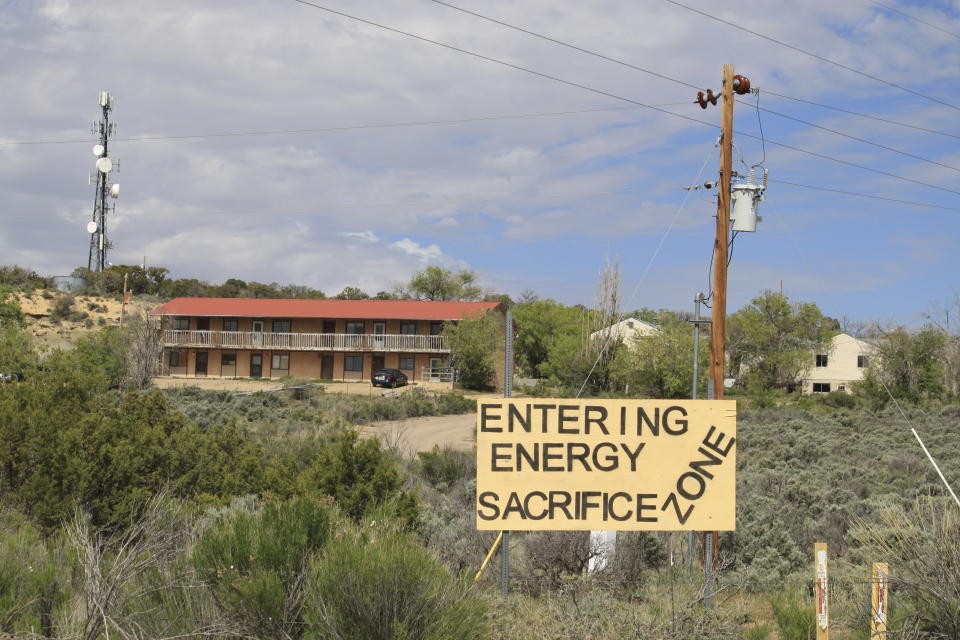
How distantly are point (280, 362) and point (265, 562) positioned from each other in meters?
58.9

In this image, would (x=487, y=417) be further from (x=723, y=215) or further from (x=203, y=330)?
(x=203, y=330)

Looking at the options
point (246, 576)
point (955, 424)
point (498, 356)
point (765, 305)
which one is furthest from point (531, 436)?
point (765, 305)

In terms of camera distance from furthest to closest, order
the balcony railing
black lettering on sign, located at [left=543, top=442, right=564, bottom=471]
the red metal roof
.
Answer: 1. the red metal roof
2. the balcony railing
3. black lettering on sign, located at [left=543, top=442, right=564, bottom=471]

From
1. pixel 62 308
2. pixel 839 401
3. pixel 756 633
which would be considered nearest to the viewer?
pixel 756 633

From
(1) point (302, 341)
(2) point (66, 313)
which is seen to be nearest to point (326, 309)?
(1) point (302, 341)

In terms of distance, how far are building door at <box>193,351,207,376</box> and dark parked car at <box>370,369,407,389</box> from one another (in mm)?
14073

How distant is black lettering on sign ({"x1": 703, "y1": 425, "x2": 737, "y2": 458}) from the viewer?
6.96 meters

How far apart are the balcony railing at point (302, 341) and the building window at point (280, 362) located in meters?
1.57

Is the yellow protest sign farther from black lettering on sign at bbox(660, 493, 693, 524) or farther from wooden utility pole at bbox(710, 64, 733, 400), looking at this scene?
wooden utility pole at bbox(710, 64, 733, 400)

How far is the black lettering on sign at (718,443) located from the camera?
696cm

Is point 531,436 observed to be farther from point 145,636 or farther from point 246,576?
point 145,636

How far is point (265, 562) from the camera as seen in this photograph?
6.06m

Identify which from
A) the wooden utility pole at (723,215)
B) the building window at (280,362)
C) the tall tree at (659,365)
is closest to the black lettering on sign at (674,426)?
the wooden utility pole at (723,215)

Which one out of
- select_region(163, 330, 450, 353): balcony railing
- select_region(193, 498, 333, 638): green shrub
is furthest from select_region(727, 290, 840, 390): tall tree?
select_region(193, 498, 333, 638): green shrub
